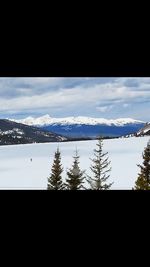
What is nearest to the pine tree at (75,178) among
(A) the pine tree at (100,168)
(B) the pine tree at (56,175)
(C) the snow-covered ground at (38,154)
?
(B) the pine tree at (56,175)

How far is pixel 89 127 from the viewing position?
478 centimetres

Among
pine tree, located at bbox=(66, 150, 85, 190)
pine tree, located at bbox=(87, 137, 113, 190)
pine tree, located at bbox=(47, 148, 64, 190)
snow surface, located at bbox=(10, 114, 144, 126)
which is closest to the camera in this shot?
snow surface, located at bbox=(10, 114, 144, 126)

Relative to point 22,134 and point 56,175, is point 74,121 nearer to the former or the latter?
point 22,134

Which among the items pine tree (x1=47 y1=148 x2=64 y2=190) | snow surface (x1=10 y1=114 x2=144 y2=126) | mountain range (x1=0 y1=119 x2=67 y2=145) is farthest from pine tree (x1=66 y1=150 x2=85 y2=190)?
mountain range (x1=0 y1=119 x2=67 y2=145)

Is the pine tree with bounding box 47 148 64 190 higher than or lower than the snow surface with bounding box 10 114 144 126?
lower

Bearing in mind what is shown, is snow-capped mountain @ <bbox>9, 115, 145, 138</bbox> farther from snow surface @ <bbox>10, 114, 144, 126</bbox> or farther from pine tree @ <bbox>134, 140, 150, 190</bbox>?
pine tree @ <bbox>134, 140, 150, 190</bbox>

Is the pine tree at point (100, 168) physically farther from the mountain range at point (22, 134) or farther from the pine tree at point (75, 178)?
the mountain range at point (22, 134)

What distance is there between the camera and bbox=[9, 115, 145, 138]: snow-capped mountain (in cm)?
414
